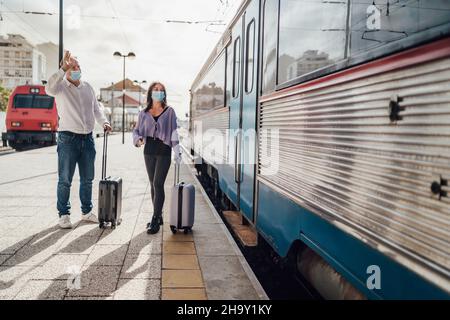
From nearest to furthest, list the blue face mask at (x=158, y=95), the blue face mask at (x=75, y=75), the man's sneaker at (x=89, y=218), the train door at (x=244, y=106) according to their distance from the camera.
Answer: the train door at (x=244, y=106), the blue face mask at (x=158, y=95), the blue face mask at (x=75, y=75), the man's sneaker at (x=89, y=218)

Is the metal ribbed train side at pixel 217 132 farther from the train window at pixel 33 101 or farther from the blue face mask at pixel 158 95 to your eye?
the train window at pixel 33 101

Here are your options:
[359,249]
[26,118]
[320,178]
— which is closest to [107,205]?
[320,178]

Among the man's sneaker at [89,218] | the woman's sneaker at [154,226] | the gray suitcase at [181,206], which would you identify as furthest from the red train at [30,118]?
the gray suitcase at [181,206]

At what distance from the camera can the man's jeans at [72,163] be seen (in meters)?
5.14

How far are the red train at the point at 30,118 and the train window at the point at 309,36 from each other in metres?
18.9

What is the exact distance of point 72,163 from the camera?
5.26 meters

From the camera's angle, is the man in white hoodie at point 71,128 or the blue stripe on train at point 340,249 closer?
the blue stripe on train at point 340,249

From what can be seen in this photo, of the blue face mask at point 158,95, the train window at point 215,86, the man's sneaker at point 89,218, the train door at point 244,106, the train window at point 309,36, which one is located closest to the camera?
the train window at point 309,36

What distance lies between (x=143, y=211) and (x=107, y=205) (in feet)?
4.18

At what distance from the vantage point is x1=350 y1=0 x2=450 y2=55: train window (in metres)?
1.75

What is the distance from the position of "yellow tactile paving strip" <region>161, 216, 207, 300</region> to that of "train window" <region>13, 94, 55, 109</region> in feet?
58.4

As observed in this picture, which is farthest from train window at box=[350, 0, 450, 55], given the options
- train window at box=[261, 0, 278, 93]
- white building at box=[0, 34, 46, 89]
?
white building at box=[0, 34, 46, 89]
